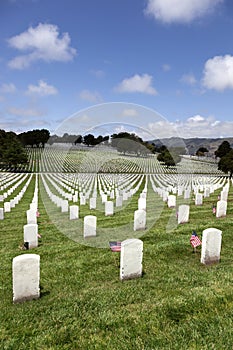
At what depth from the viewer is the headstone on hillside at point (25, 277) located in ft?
16.5

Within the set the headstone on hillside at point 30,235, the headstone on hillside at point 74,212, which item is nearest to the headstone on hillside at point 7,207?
the headstone on hillside at point 74,212

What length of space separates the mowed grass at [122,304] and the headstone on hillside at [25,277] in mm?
143

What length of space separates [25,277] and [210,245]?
4073 millimetres

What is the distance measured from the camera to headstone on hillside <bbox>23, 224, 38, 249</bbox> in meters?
8.51

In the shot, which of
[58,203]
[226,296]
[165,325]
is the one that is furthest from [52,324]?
[58,203]

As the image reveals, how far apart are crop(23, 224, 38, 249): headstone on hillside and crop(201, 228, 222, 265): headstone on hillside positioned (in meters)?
4.92

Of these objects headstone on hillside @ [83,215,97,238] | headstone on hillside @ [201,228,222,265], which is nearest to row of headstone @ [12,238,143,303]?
headstone on hillside @ [201,228,222,265]

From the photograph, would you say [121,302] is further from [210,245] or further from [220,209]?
[220,209]

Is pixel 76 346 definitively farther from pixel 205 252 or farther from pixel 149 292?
pixel 205 252

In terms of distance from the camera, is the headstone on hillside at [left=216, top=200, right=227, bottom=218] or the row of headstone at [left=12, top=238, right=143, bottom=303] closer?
the row of headstone at [left=12, top=238, right=143, bottom=303]

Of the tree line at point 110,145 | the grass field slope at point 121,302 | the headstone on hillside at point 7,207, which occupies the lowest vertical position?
the headstone on hillside at point 7,207

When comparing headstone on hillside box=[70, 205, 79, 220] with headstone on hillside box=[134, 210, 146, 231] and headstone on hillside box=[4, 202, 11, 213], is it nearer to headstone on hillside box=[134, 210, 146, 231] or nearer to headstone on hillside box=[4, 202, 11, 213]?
headstone on hillside box=[134, 210, 146, 231]

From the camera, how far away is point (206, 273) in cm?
602

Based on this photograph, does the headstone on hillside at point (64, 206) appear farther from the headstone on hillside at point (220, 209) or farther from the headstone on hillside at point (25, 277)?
the headstone on hillside at point (25, 277)
